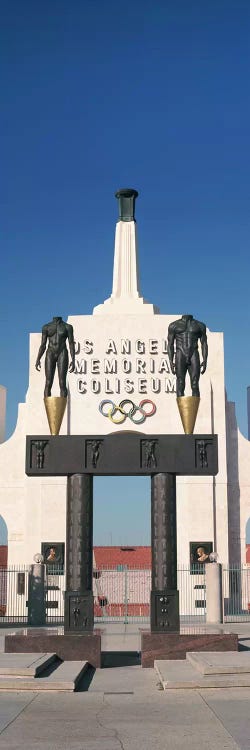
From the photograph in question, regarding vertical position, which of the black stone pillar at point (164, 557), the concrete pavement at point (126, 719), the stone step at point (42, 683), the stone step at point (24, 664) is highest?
the black stone pillar at point (164, 557)

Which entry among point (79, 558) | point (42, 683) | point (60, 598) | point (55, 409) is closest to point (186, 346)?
point (55, 409)

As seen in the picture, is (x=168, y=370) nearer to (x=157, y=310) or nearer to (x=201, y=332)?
(x=157, y=310)

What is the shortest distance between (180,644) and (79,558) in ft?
10.3

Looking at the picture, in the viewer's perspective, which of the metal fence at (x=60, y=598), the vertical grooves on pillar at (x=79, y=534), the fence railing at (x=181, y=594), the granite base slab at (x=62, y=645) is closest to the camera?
the granite base slab at (x=62, y=645)

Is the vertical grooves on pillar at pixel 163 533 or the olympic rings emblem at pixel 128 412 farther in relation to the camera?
the olympic rings emblem at pixel 128 412

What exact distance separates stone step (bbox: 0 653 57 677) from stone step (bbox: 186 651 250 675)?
10.1 ft

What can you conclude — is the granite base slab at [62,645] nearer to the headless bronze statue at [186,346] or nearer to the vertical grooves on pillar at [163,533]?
the vertical grooves on pillar at [163,533]

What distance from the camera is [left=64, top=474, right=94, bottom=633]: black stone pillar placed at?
21188 mm

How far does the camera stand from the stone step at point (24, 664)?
1662cm

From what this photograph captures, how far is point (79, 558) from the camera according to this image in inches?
847

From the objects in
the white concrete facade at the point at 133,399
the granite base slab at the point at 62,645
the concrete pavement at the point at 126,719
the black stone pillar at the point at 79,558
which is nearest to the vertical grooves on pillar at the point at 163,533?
the black stone pillar at the point at 79,558

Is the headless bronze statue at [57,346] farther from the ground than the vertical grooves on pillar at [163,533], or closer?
farther from the ground

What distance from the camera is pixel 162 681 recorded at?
16.6 meters

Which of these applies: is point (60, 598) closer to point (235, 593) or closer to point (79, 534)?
point (235, 593)
